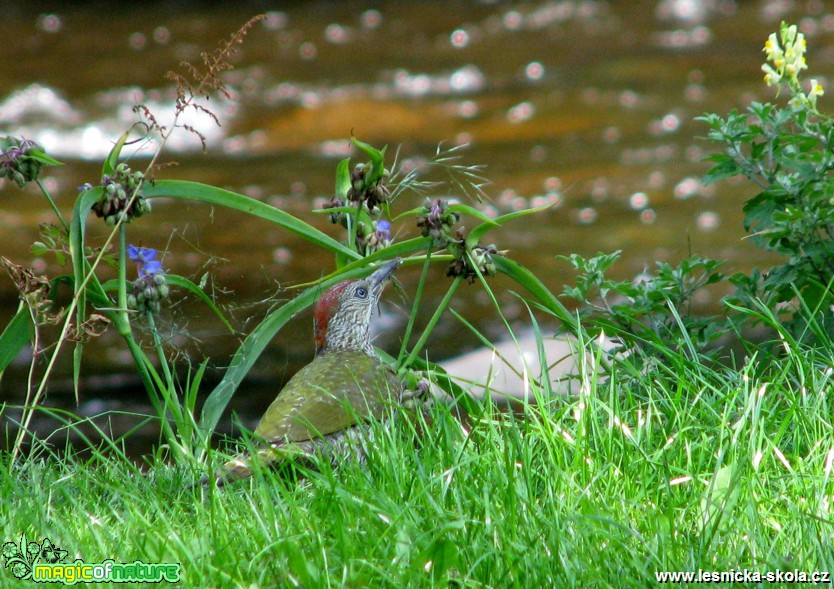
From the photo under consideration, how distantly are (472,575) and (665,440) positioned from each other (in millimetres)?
857

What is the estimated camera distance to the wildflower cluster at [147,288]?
11.1 ft

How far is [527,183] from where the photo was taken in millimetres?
9297

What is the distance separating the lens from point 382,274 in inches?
149

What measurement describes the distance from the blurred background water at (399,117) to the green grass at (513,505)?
227 cm

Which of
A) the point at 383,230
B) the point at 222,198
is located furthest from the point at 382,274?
the point at 222,198

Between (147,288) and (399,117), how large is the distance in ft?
25.6

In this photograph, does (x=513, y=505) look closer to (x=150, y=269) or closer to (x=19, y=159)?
(x=150, y=269)

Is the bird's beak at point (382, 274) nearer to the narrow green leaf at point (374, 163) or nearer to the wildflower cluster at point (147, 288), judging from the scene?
the narrow green leaf at point (374, 163)

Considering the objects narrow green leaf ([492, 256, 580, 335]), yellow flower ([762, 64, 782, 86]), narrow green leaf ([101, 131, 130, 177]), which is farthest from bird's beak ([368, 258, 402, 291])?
yellow flower ([762, 64, 782, 86])

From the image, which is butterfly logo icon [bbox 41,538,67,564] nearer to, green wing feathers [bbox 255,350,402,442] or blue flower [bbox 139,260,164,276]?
green wing feathers [bbox 255,350,402,442]

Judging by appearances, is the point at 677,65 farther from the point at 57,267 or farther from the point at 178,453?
the point at 178,453

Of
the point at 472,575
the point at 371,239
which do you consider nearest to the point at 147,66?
the point at 371,239

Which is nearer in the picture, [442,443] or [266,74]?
[442,443]

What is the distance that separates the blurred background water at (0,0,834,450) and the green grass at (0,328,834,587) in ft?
7.46
